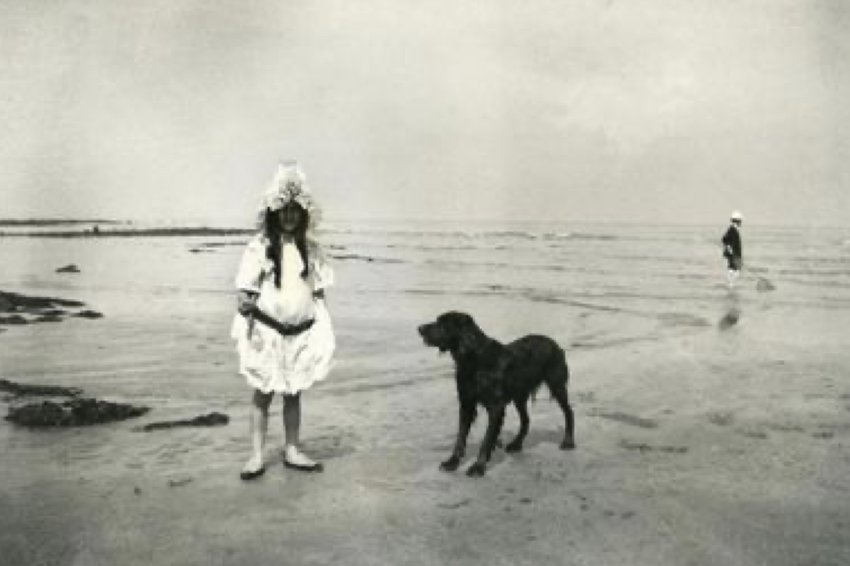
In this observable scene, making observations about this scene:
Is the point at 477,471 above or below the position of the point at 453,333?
below

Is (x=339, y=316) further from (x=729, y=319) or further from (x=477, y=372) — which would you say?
(x=477, y=372)

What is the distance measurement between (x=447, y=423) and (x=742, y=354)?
5.29 meters

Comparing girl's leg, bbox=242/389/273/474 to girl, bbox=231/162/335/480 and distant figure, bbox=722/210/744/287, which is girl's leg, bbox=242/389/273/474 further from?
distant figure, bbox=722/210/744/287

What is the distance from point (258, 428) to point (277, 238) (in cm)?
Result: 113

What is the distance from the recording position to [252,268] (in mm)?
4918

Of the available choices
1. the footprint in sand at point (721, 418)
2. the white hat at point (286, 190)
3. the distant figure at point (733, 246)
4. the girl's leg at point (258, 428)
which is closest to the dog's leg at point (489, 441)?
the girl's leg at point (258, 428)

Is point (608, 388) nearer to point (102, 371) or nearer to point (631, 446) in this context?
point (631, 446)

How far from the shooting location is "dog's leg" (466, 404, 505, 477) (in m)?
5.09

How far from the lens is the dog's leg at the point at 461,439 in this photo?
17.0 ft

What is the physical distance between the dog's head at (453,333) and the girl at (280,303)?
0.67 metres

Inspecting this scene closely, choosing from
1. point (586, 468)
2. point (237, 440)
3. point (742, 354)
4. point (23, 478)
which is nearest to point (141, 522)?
point (23, 478)

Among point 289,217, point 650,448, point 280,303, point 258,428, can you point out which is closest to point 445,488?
point 258,428

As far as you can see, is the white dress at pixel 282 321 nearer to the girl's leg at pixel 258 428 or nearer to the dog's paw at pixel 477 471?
the girl's leg at pixel 258 428

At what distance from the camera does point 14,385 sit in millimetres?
7480
